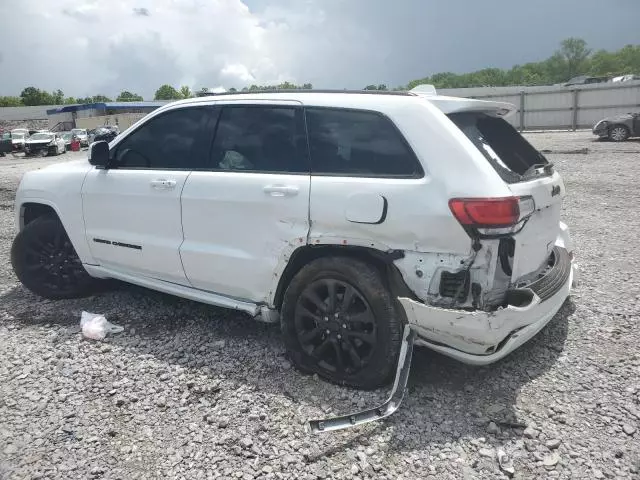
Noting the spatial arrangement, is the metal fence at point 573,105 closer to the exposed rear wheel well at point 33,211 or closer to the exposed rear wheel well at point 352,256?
the exposed rear wheel well at point 33,211

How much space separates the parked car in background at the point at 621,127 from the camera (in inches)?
781

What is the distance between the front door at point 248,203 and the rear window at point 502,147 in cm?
101

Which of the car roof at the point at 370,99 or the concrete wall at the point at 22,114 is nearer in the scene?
the car roof at the point at 370,99

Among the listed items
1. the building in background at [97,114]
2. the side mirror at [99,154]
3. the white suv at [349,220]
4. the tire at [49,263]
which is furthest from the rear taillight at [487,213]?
the building in background at [97,114]

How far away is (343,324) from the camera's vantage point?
10.3 ft

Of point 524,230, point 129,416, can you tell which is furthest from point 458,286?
point 129,416

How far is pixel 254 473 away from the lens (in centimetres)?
252

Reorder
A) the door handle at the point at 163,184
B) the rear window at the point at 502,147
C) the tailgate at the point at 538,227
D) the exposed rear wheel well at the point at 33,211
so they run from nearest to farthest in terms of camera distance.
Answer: the tailgate at the point at 538,227
the rear window at the point at 502,147
the door handle at the point at 163,184
the exposed rear wheel well at the point at 33,211

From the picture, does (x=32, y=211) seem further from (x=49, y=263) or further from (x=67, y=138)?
(x=67, y=138)

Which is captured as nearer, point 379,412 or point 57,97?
point 379,412

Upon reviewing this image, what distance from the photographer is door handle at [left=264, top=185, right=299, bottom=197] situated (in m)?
3.17

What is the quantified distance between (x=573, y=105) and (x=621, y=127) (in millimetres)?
9850

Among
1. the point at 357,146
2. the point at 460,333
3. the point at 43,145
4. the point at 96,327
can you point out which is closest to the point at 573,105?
the point at 357,146

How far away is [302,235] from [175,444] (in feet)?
4.43
